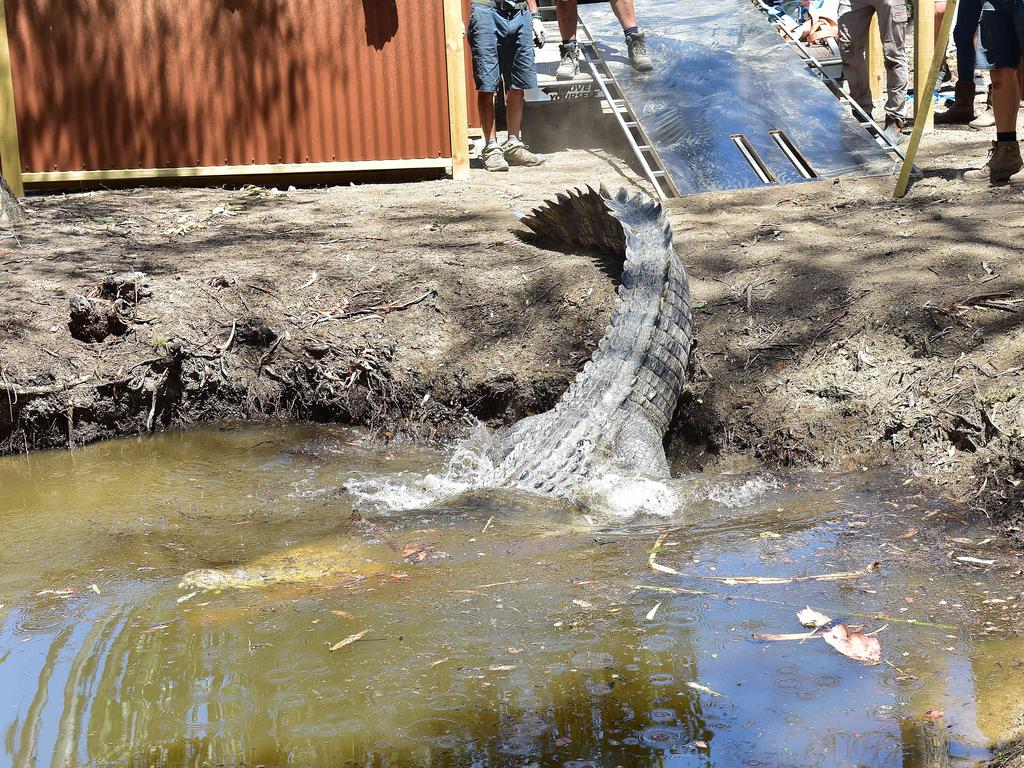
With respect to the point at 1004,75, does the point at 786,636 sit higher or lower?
lower

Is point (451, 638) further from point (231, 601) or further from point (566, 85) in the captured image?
point (566, 85)

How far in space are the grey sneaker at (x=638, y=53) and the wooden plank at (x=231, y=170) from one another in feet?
6.05

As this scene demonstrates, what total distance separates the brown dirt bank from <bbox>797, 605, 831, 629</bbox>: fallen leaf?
1158 mm

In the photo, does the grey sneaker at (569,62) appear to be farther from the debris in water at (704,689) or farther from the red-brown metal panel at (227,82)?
the debris in water at (704,689)

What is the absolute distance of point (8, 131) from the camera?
786cm

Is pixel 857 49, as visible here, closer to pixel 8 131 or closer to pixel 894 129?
pixel 894 129

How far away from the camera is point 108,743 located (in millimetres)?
2539

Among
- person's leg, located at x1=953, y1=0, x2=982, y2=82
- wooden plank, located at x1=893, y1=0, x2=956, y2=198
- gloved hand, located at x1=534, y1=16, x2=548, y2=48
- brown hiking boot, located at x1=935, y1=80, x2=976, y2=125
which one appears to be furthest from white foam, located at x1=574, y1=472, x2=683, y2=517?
gloved hand, located at x1=534, y1=16, x2=548, y2=48

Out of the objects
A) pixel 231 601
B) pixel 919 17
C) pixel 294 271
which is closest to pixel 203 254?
pixel 294 271

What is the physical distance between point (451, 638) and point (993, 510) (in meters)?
2.10

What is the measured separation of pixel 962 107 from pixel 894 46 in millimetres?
1033

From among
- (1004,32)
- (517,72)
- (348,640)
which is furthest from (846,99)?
(348,640)

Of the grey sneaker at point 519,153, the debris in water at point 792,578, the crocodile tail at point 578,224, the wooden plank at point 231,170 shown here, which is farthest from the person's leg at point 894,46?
the debris in water at point 792,578

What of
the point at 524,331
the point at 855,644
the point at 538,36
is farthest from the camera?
the point at 538,36
